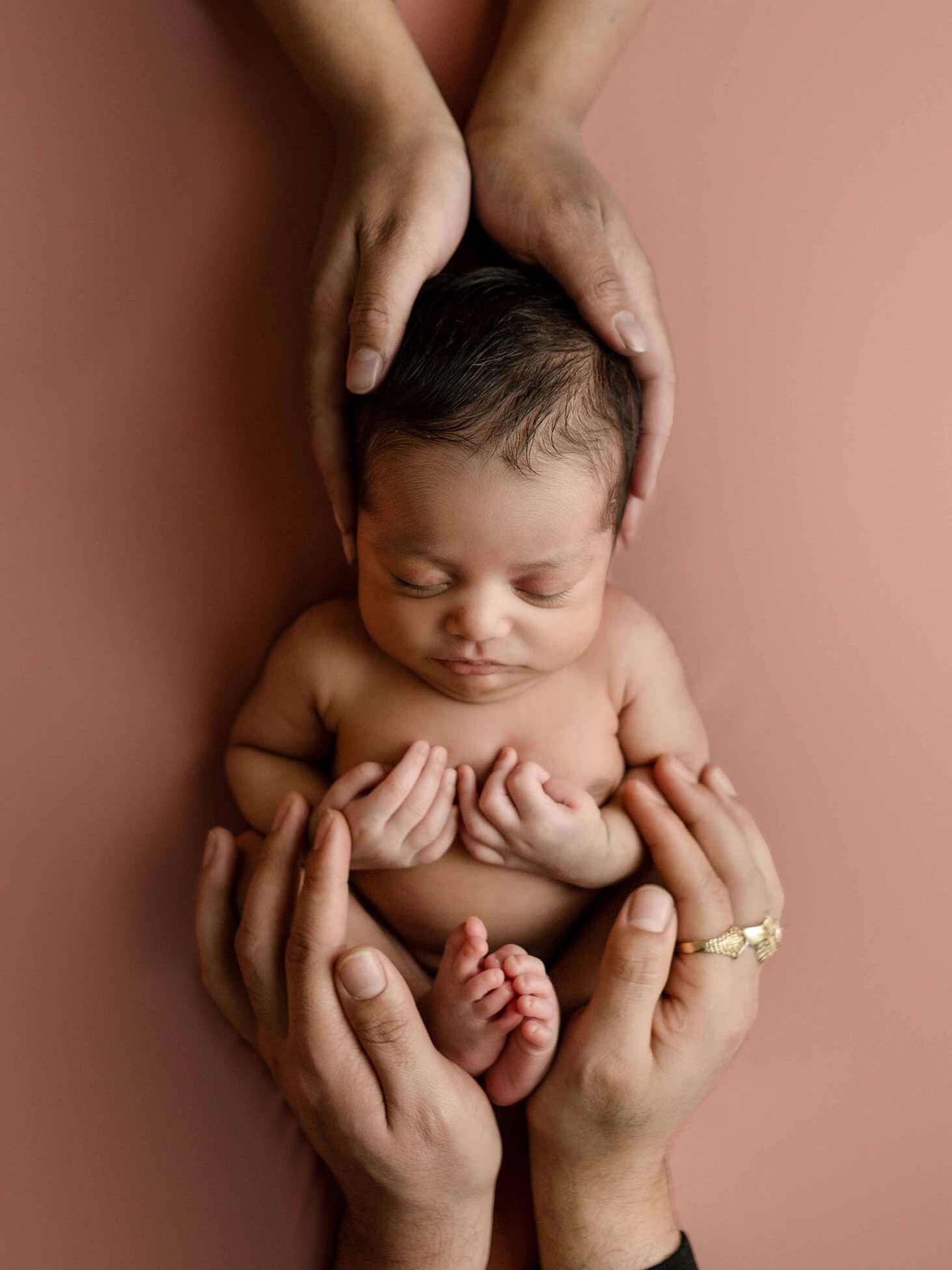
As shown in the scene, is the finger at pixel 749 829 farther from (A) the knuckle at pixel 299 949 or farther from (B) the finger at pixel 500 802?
(A) the knuckle at pixel 299 949

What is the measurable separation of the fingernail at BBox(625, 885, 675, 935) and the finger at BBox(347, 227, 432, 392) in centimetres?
55

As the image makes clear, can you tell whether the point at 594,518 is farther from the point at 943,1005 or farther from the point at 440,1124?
the point at 943,1005

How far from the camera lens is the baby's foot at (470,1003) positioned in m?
1.09

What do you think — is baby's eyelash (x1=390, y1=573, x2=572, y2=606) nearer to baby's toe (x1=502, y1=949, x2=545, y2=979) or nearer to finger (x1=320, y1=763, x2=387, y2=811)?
finger (x1=320, y1=763, x2=387, y2=811)

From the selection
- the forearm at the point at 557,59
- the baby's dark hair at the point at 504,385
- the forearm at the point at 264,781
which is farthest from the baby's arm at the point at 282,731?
the forearm at the point at 557,59

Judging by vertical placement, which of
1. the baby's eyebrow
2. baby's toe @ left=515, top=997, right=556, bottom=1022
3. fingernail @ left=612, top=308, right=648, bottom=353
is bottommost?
baby's toe @ left=515, top=997, right=556, bottom=1022

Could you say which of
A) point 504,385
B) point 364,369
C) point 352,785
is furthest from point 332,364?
point 352,785

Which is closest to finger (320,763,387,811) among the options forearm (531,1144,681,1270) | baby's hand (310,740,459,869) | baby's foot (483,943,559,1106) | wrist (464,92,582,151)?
baby's hand (310,740,459,869)

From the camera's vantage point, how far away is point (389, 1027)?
1.07 m

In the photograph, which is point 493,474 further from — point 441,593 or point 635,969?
point 635,969

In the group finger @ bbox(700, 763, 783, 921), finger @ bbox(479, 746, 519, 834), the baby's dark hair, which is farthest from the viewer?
finger @ bbox(700, 763, 783, 921)

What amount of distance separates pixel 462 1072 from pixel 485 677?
39 centimetres

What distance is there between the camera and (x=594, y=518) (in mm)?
1086

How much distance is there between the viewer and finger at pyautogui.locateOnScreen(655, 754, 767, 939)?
1186mm
